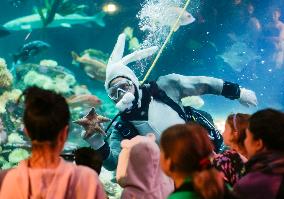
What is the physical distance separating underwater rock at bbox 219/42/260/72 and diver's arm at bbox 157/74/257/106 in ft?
28.8

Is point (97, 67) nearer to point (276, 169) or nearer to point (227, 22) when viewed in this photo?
point (227, 22)

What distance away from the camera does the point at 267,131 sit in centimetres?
200

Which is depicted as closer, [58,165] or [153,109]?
[58,165]

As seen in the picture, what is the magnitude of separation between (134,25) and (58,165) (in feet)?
37.2

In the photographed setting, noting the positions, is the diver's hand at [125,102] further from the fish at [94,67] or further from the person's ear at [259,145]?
the fish at [94,67]

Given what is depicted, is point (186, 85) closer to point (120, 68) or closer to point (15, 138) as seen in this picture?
point (120, 68)

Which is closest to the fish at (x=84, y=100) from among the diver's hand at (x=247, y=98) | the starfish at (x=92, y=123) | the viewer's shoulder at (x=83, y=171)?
the diver's hand at (x=247, y=98)

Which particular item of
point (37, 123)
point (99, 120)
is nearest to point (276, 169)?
point (37, 123)

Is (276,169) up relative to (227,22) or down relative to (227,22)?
down

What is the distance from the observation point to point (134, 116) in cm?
390

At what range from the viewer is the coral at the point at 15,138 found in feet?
23.0

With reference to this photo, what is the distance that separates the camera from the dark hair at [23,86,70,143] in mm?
1588

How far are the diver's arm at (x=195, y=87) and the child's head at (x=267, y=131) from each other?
218cm

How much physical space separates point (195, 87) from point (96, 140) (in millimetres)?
1441
